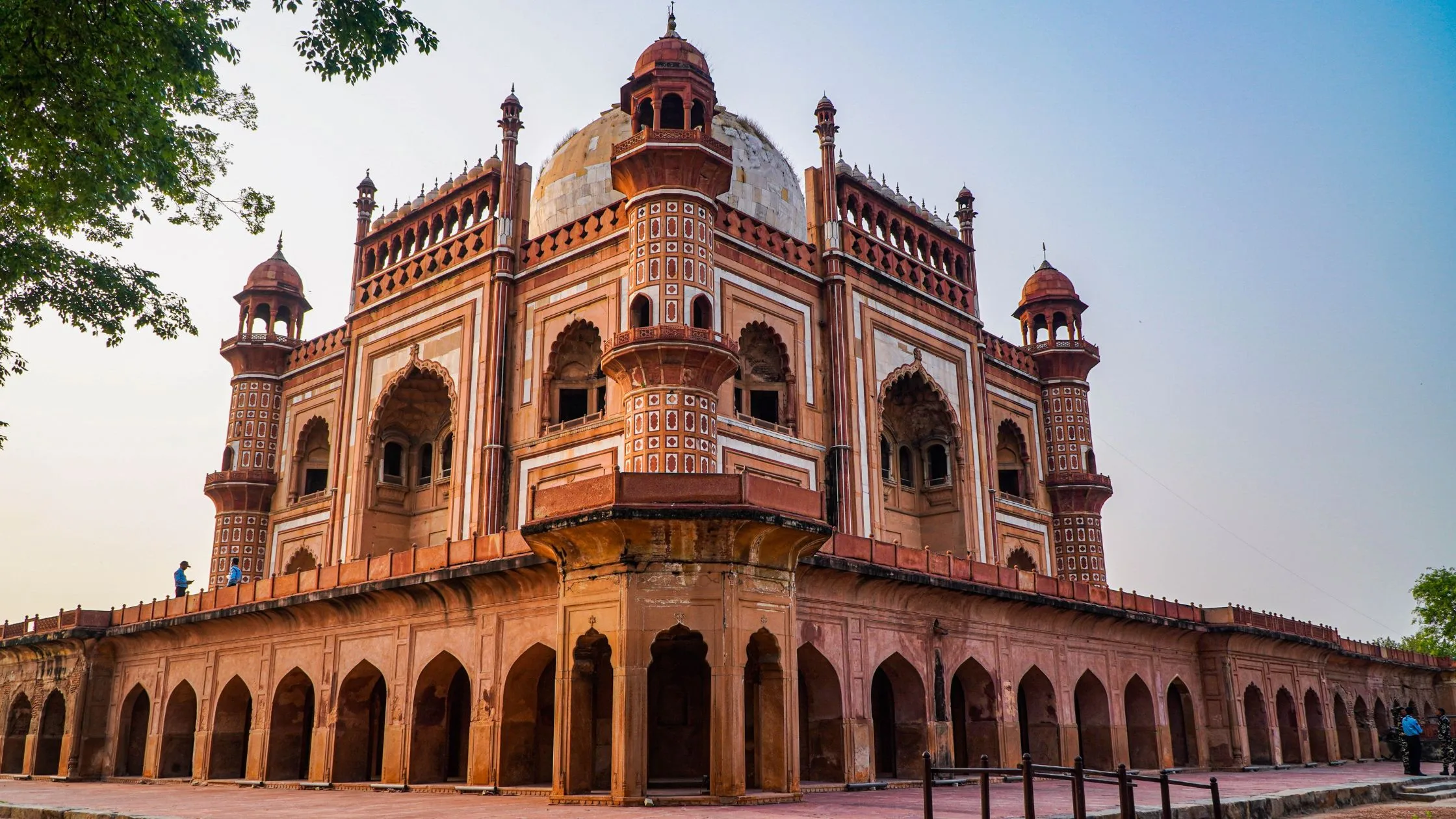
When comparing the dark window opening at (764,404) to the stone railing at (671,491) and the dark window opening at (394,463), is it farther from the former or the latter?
the stone railing at (671,491)

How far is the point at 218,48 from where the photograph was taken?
11.8 meters

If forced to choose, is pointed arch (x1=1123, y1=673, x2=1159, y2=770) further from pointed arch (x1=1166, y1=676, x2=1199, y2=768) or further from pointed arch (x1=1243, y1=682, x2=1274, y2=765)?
pointed arch (x1=1243, y1=682, x2=1274, y2=765)

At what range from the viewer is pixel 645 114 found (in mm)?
21391

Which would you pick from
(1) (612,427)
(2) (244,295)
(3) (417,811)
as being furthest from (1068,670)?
(2) (244,295)

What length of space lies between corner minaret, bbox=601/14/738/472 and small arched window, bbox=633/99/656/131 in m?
0.02

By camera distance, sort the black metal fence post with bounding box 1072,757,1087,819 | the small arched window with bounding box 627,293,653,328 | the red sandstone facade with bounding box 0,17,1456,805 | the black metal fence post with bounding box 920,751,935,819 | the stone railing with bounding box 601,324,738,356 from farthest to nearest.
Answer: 1. the small arched window with bounding box 627,293,653,328
2. the stone railing with bounding box 601,324,738,356
3. the red sandstone facade with bounding box 0,17,1456,805
4. the black metal fence post with bounding box 920,751,935,819
5. the black metal fence post with bounding box 1072,757,1087,819

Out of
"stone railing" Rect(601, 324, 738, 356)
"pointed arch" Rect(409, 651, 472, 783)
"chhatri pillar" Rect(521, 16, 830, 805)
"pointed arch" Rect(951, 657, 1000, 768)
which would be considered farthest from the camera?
"stone railing" Rect(601, 324, 738, 356)

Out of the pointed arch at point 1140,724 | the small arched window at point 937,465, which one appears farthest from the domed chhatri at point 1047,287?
the pointed arch at point 1140,724

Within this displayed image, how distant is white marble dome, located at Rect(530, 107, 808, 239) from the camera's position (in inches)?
1025

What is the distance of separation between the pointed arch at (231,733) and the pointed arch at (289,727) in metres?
1.02

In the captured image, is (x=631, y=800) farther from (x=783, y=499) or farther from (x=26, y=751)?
(x=26, y=751)

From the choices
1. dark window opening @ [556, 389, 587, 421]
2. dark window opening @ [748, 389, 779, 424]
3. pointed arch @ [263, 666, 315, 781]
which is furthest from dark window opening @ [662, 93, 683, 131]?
pointed arch @ [263, 666, 315, 781]

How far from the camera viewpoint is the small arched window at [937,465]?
90.6ft

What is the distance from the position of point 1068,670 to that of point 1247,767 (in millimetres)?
5128
